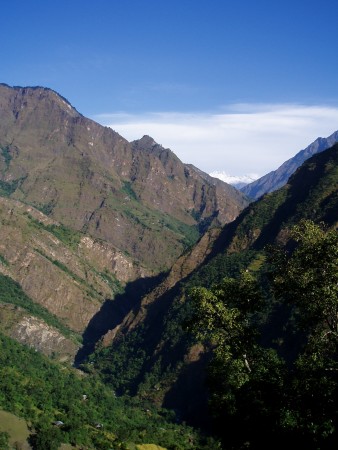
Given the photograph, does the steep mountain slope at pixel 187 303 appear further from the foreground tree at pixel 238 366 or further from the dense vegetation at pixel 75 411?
the foreground tree at pixel 238 366

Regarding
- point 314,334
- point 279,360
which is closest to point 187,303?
point 279,360

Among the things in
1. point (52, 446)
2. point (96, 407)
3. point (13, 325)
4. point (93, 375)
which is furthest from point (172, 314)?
point (52, 446)

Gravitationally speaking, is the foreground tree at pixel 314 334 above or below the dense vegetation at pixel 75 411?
above

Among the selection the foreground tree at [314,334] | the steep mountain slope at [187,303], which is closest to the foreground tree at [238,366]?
the foreground tree at [314,334]

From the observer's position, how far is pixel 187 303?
538 ft

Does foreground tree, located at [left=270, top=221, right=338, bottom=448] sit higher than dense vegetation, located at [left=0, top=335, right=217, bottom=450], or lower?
higher

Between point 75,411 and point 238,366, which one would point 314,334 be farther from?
point 75,411

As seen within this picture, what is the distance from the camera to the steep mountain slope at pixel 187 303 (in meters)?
137

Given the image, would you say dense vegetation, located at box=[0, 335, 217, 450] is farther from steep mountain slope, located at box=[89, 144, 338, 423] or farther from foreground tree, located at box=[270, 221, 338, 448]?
foreground tree, located at box=[270, 221, 338, 448]

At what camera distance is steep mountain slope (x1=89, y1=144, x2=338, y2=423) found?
137125 millimetres

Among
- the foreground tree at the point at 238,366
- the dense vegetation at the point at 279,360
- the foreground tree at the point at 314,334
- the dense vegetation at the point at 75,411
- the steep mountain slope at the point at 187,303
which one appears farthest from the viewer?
the steep mountain slope at the point at 187,303

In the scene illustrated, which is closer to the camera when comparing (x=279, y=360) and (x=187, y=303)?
(x=279, y=360)

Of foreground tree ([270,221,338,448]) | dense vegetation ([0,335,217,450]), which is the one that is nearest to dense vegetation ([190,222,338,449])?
foreground tree ([270,221,338,448])

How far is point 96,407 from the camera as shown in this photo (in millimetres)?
124000
